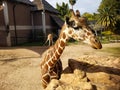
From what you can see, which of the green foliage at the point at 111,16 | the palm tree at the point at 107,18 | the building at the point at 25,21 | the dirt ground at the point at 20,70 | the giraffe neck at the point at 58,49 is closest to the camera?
the giraffe neck at the point at 58,49

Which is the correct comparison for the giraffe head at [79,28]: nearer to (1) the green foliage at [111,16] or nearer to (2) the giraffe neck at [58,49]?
(2) the giraffe neck at [58,49]

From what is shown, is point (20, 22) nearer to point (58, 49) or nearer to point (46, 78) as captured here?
point (46, 78)

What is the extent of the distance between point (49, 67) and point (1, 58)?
41.8 ft

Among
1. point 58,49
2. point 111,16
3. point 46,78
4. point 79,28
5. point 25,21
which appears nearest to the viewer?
point 79,28

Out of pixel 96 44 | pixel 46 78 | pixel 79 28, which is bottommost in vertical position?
pixel 46 78

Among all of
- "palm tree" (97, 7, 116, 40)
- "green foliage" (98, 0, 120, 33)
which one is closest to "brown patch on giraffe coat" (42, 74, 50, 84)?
"green foliage" (98, 0, 120, 33)

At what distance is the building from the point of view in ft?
88.6

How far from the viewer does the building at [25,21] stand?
2702 centimetres

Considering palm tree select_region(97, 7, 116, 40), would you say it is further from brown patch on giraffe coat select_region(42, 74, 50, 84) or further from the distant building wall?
brown patch on giraffe coat select_region(42, 74, 50, 84)

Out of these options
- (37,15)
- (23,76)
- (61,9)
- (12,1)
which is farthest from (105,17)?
(23,76)

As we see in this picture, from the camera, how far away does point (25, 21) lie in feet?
107

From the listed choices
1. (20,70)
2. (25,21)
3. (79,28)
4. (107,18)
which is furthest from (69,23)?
(107,18)

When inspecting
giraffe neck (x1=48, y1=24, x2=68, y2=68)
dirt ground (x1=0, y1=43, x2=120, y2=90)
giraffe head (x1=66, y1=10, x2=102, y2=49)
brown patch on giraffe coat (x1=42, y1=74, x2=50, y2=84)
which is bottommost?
dirt ground (x1=0, y1=43, x2=120, y2=90)

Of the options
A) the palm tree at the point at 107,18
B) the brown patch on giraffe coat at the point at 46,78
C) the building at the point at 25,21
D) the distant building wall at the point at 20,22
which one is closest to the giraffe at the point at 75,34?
the brown patch on giraffe coat at the point at 46,78
